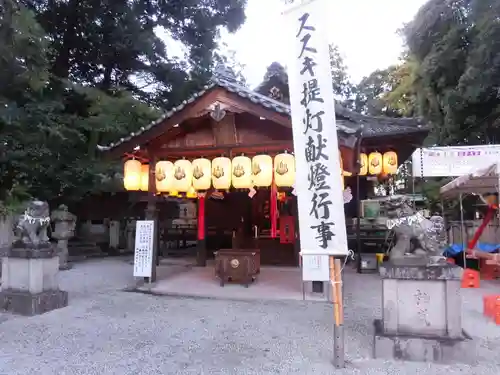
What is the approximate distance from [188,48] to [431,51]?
1162 cm

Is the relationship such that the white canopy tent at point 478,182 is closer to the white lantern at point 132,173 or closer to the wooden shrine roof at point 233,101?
the wooden shrine roof at point 233,101

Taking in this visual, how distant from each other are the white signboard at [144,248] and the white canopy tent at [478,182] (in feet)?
25.8

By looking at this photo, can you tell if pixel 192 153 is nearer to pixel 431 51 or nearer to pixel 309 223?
pixel 309 223

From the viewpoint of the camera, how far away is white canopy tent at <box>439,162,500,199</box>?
9.16 meters

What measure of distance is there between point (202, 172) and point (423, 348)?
6.07 m

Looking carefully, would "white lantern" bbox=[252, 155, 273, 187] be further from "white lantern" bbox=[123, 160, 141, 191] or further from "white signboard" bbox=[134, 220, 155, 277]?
"white lantern" bbox=[123, 160, 141, 191]

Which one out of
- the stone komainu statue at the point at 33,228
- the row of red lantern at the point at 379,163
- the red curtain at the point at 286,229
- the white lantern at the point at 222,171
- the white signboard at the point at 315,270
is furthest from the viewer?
the red curtain at the point at 286,229

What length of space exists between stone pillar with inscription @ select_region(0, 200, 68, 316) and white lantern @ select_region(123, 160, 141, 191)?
7.92 ft

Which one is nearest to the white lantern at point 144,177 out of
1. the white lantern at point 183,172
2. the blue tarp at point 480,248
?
the white lantern at point 183,172

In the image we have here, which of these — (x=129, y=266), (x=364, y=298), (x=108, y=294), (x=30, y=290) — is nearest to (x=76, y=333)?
(x=30, y=290)

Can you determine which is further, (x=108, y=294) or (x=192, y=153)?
(x=192, y=153)

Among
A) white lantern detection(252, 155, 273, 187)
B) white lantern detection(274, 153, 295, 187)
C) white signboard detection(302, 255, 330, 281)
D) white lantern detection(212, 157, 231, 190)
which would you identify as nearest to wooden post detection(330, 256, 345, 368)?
white signboard detection(302, 255, 330, 281)

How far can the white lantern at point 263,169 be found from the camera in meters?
8.88

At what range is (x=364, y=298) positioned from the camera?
851cm
